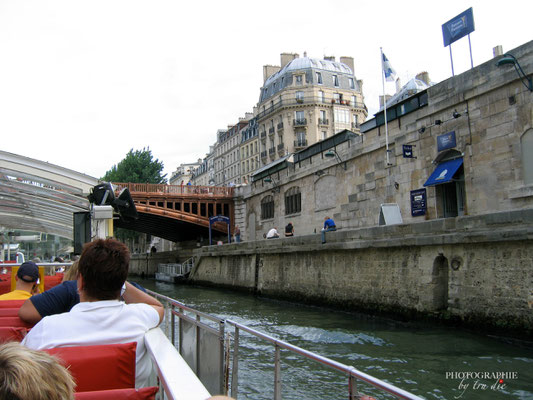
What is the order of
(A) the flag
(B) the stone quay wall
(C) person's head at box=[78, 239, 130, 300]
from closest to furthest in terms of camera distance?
(C) person's head at box=[78, 239, 130, 300] → (B) the stone quay wall → (A) the flag

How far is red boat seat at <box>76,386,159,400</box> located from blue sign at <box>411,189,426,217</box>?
15414 mm

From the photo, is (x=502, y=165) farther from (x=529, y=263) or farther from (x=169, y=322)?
(x=169, y=322)

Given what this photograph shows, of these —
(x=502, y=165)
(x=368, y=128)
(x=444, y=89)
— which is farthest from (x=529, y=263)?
(x=368, y=128)

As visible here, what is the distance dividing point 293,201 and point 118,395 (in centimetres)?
2458

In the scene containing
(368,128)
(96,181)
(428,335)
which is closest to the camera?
(428,335)

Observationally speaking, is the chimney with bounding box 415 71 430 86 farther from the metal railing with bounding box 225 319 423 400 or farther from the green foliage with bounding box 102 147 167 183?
the metal railing with bounding box 225 319 423 400

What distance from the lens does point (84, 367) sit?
2131 millimetres

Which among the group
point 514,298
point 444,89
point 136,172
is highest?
point 136,172

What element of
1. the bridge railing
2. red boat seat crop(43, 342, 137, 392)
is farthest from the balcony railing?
red boat seat crop(43, 342, 137, 392)

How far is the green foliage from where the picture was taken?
167 ft

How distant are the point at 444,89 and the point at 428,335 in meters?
8.58

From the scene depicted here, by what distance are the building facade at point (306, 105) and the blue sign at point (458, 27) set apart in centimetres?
3091

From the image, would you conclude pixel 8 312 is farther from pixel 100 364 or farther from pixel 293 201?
pixel 293 201

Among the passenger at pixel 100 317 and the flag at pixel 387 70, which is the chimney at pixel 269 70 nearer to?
the flag at pixel 387 70
